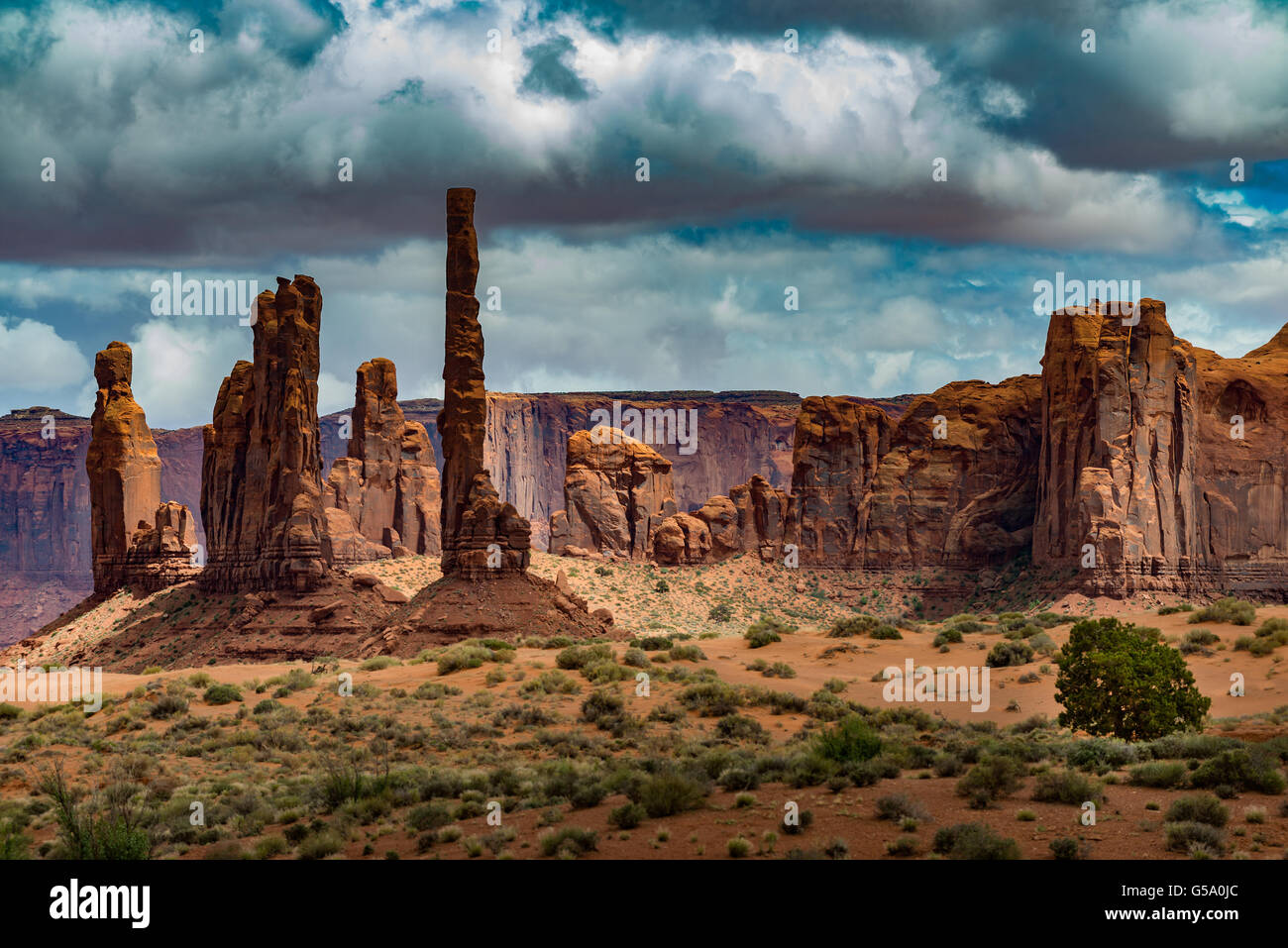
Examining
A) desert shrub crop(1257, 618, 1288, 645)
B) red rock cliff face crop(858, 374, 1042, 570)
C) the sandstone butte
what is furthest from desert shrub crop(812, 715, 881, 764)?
red rock cliff face crop(858, 374, 1042, 570)

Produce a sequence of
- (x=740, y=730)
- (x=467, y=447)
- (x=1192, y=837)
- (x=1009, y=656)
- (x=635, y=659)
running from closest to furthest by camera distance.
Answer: (x=1192, y=837) → (x=740, y=730) → (x=635, y=659) → (x=1009, y=656) → (x=467, y=447)

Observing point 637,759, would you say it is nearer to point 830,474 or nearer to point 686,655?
point 686,655

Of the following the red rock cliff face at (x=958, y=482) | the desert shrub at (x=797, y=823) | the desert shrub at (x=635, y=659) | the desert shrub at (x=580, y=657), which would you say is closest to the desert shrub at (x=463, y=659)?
the desert shrub at (x=580, y=657)

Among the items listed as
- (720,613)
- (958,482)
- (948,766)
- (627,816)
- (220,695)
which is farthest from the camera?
(958,482)

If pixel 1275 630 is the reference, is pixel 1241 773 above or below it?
below

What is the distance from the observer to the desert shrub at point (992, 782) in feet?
67.3

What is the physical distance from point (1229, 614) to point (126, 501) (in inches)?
2679

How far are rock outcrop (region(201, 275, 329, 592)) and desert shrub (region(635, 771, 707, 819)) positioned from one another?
46.2 m

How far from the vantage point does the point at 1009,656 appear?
40.8 meters

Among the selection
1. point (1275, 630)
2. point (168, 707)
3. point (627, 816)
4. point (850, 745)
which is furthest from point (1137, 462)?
point (627, 816)

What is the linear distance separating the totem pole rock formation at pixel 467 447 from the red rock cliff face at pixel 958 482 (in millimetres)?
42378

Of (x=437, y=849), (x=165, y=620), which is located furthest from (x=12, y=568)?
(x=437, y=849)

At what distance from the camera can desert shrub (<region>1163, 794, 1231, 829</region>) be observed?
1764 centimetres
